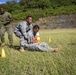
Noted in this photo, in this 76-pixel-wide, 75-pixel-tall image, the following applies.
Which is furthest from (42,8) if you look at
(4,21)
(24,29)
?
(24,29)

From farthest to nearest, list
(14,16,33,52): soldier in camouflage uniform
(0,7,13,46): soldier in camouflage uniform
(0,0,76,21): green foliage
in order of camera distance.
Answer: (0,0,76,21): green foliage
(0,7,13,46): soldier in camouflage uniform
(14,16,33,52): soldier in camouflage uniform

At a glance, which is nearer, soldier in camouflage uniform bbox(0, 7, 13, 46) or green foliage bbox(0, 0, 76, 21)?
soldier in camouflage uniform bbox(0, 7, 13, 46)

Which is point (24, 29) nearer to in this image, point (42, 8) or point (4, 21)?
point (4, 21)

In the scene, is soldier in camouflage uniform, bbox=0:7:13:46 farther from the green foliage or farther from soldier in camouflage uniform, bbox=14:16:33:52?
the green foliage

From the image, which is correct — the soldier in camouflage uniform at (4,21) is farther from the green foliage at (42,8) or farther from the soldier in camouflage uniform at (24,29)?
the green foliage at (42,8)

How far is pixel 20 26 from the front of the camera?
31.0ft

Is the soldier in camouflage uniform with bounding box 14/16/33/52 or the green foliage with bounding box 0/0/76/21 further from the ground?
the soldier in camouflage uniform with bounding box 14/16/33/52

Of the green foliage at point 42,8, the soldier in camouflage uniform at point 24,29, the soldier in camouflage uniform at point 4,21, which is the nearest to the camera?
the soldier in camouflage uniform at point 24,29

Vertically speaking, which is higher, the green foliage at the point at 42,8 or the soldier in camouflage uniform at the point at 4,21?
the soldier in camouflage uniform at the point at 4,21

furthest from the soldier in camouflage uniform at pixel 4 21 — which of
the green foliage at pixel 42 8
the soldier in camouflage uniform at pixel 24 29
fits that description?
the green foliage at pixel 42 8

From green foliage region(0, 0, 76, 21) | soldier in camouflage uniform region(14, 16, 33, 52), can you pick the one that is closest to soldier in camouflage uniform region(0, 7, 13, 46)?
soldier in camouflage uniform region(14, 16, 33, 52)

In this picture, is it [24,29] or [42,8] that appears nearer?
[24,29]

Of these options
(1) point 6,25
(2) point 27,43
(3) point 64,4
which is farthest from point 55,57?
(3) point 64,4

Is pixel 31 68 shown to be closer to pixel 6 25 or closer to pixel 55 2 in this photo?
pixel 6 25
